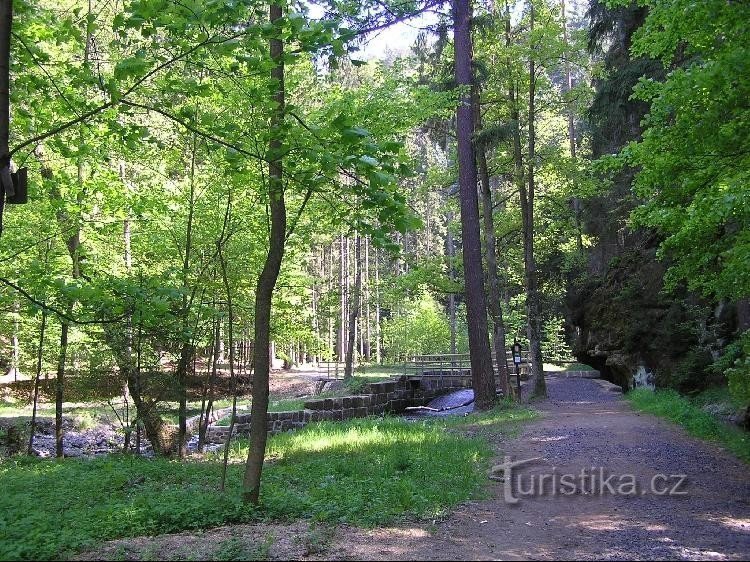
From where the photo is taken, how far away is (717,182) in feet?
22.4

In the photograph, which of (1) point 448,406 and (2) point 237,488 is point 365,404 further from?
(2) point 237,488

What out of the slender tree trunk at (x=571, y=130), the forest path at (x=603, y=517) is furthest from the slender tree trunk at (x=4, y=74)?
the slender tree trunk at (x=571, y=130)

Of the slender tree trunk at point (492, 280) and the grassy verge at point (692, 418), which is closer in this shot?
the grassy verge at point (692, 418)

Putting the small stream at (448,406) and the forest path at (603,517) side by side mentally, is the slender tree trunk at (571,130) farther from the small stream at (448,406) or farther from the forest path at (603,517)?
the forest path at (603,517)

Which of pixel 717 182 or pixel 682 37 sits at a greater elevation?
pixel 682 37

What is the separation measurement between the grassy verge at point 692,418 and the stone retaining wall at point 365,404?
8387 mm

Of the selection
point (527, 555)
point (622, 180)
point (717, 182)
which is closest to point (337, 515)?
point (527, 555)

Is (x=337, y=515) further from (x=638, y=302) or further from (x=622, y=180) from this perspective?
(x=622, y=180)

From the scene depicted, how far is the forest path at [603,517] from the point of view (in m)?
4.60

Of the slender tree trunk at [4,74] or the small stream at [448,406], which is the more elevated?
the slender tree trunk at [4,74]

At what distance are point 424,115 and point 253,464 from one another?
7092 mm

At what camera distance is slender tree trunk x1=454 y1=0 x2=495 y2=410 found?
1534 centimetres

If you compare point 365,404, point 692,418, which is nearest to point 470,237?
point 692,418

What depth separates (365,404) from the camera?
19781 millimetres
